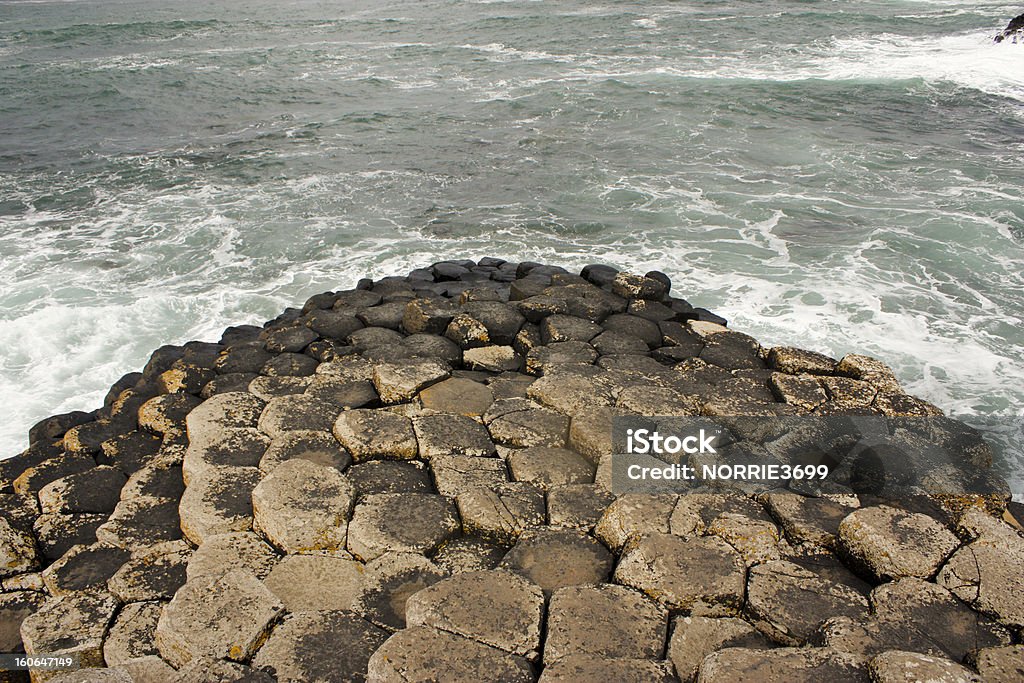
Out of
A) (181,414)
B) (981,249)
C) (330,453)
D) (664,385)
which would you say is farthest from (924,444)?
(981,249)

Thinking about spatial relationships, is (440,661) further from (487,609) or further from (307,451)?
(307,451)

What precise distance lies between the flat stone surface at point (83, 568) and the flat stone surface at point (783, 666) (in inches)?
125

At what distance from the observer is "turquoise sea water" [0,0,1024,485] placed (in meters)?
8.84

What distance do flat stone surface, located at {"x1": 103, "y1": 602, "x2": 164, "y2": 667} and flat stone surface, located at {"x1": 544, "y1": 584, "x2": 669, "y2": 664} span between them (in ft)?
6.33

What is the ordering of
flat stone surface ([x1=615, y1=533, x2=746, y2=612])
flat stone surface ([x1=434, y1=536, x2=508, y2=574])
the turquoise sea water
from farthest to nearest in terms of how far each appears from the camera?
the turquoise sea water → flat stone surface ([x1=434, y1=536, x2=508, y2=574]) → flat stone surface ([x1=615, y1=533, x2=746, y2=612])

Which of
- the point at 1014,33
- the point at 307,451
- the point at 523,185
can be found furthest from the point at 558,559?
the point at 1014,33

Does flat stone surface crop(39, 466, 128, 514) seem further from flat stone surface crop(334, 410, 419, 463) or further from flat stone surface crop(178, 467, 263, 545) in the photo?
flat stone surface crop(334, 410, 419, 463)

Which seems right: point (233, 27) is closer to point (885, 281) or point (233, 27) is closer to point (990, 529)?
point (885, 281)

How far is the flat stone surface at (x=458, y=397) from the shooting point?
5.20 meters

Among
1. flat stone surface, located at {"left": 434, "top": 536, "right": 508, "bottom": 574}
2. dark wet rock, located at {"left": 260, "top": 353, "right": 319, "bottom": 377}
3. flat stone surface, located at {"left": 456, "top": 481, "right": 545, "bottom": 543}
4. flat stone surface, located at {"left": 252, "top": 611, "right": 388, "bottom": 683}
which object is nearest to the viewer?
flat stone surface, located at {"left": 252, "top": 611, "right": 388, "bottom": 683}

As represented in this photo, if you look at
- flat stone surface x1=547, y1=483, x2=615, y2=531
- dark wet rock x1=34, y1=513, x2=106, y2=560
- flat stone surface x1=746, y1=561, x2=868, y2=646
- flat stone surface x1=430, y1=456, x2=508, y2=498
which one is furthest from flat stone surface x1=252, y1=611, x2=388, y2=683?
flat stone surface x1=746, y1=561, x2=868, y2=646

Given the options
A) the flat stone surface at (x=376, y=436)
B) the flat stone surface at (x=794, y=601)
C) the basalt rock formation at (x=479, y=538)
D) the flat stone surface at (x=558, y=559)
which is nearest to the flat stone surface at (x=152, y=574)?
the basalt rock formation at (x=479, y=538)

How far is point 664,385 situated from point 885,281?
5.80 m

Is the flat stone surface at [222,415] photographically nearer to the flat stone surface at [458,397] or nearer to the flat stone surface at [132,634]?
the flat stone surface at [458,397]
